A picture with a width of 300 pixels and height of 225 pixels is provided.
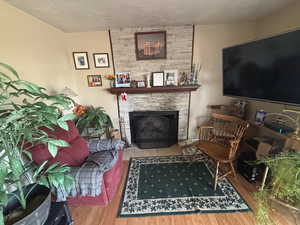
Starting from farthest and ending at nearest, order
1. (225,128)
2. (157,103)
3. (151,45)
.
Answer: (157,103), (151,45), (225,128)

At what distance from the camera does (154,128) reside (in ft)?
9.98

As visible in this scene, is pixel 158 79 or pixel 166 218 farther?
pixel 158 79

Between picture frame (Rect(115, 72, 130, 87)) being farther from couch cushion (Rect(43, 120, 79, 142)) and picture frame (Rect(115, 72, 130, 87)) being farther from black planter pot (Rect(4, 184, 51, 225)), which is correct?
black planter pot (Rect(4, 184, 51, 225))

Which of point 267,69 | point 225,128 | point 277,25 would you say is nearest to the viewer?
point 267,69

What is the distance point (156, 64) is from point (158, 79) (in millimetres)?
299

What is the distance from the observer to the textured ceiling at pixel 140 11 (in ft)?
5.52

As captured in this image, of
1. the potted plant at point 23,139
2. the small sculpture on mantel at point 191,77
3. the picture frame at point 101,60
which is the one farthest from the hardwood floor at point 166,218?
the picture frame at point 101,60

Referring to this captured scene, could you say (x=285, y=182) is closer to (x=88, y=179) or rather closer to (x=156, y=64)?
(x=88, y=179)

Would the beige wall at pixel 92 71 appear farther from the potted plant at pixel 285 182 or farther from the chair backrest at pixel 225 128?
the potted plant at pixel 285 182

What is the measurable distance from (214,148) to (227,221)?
0.87 m

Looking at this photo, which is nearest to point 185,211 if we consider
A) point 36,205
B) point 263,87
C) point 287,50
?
point 36,205

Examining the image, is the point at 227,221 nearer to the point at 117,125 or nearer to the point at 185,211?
the point at 185,211

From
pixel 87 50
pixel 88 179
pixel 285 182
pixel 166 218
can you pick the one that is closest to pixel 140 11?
pixel 87 50

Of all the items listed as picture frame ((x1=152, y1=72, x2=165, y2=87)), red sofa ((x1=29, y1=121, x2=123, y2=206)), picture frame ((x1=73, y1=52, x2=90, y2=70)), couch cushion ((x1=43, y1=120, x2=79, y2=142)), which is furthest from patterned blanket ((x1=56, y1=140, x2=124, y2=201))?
picture frame ((x1=73, y1=52, x2=90, y2=70))
